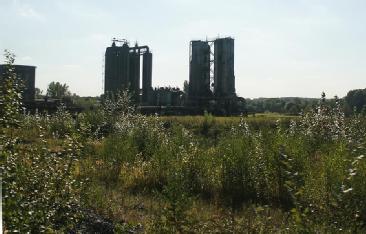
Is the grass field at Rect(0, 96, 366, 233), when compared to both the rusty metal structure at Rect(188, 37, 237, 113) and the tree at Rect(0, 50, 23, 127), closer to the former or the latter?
the tree at Rect(0, 50, 23, 127)

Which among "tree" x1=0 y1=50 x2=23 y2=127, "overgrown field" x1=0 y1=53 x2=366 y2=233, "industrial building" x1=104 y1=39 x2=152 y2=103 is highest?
"industrial building" x1=104 y1=39 x2=152 y2=103

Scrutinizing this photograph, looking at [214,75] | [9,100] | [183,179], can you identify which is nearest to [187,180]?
[183,179]

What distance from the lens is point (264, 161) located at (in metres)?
10.5

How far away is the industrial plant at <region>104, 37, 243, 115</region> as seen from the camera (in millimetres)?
57875

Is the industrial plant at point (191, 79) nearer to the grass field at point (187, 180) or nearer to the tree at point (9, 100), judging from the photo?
the grass field at point (187, 180)

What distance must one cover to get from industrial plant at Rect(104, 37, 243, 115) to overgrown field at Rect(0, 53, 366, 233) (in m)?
40.0

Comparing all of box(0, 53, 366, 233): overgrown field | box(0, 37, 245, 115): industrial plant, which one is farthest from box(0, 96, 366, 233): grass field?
box(0, 37, 245, 115): industrial plant

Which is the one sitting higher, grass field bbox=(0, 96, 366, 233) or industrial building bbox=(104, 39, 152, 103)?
industrial building bbox=(104, 39, 152, 103)

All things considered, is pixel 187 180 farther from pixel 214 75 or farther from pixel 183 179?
pixel 214 75

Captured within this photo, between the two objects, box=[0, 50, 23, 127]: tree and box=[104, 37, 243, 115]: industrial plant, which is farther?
box=[104, 37, 243, 115]: industrial plant

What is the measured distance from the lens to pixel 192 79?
60.3 m

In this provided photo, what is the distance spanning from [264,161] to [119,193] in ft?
10.9

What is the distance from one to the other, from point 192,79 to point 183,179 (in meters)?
51.8

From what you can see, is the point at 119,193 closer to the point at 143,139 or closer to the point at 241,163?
the point at 241,163
